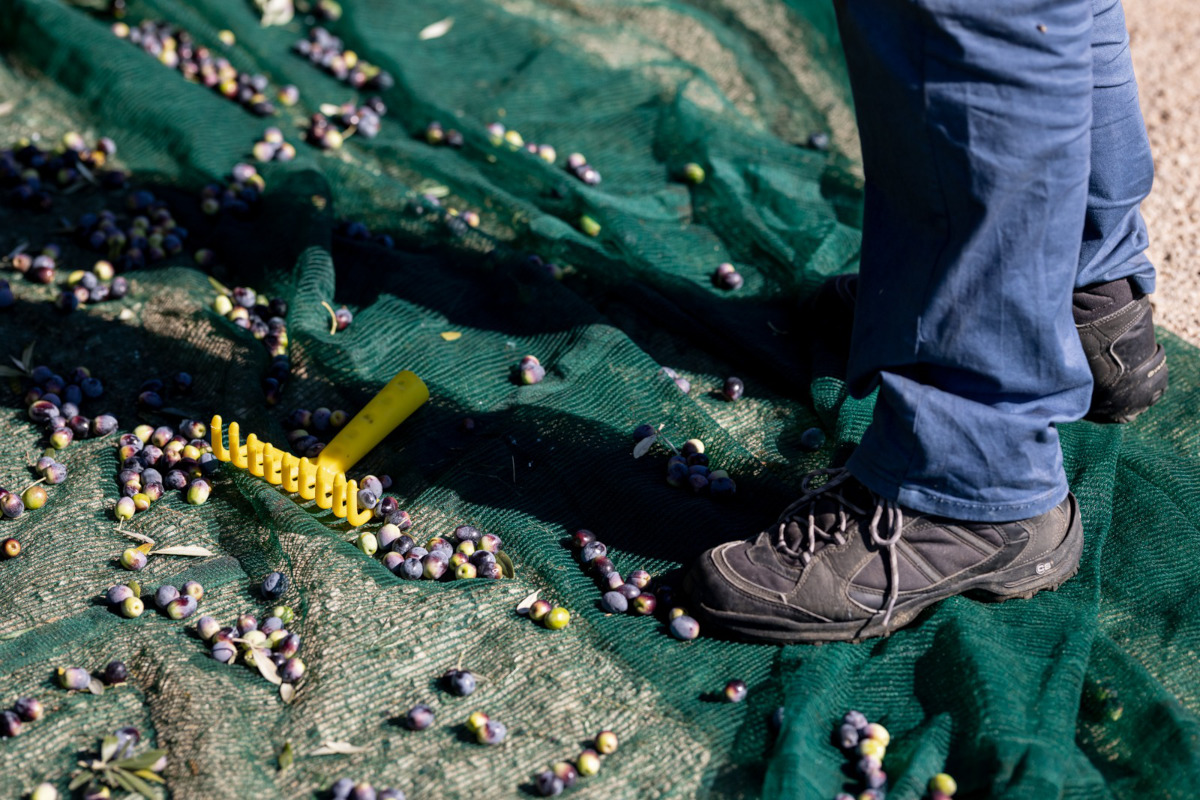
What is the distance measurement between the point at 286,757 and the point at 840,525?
1.16 metres

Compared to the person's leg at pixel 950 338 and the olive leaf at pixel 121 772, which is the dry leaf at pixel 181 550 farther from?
the person's leg at pixel 950 338

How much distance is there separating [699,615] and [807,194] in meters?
1.86

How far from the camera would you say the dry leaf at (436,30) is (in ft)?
14.0

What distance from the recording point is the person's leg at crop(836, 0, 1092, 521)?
5.73ft

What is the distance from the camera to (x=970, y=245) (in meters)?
1.83

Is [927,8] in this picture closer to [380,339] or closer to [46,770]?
[380,339]

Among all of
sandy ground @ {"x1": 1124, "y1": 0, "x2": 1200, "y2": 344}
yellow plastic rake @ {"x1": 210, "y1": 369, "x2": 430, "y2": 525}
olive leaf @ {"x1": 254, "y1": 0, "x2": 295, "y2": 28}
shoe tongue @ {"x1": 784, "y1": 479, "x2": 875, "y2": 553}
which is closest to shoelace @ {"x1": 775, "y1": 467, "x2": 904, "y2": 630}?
shoe tongue @ {"x1": 784, "y1": 479, "x2": 875, "y2": 553}

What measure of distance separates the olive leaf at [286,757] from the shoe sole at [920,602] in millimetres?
850

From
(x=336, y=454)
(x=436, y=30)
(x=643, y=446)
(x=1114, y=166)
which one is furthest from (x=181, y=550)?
(x=436, y=30)

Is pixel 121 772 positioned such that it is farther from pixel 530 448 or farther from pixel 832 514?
pixel 832 514

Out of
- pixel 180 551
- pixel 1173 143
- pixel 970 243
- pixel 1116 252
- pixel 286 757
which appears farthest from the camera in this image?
pixel 1173 143

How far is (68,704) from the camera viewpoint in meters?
2.05

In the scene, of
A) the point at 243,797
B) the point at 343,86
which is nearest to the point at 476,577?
the point at 243,797

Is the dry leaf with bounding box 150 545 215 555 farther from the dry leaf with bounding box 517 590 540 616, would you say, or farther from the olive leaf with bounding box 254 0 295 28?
the olive leaf with bounding box 254 0 295 28
